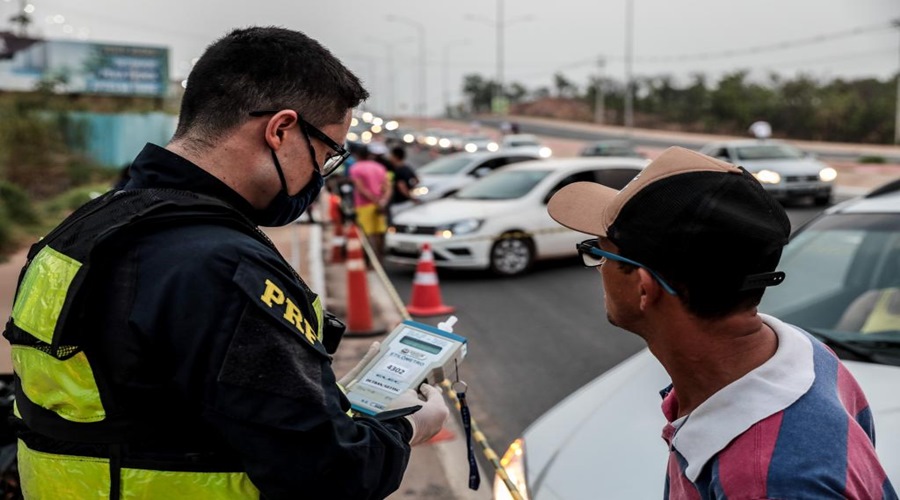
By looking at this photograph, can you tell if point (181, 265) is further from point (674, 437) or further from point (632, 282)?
point (674, 437)

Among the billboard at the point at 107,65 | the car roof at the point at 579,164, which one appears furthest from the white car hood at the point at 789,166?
the billboard at the point at 107,65

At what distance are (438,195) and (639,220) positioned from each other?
15.8 m

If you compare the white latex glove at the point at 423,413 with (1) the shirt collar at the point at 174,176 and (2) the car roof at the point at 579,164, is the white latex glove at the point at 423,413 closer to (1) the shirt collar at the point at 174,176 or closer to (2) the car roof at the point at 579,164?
(1) the shirt collar at the point at 174,176

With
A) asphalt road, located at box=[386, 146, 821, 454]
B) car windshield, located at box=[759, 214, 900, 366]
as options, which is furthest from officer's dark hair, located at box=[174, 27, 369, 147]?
asphalt road, located at box=[386, 146, 821, 454]

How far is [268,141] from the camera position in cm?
175

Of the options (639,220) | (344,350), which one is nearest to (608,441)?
(639,220)

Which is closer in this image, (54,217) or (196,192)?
(196,192)

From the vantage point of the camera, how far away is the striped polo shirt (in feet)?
4.35

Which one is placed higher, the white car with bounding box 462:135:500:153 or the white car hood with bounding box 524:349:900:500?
the white car with bounding box 462:135:500:153

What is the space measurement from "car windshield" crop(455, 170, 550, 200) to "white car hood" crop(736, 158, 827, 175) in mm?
8228

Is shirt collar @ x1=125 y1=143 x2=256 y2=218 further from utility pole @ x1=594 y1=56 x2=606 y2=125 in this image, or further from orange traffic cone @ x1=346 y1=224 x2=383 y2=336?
utility pole @ x1=594 y1=56 x2=606 y2=125

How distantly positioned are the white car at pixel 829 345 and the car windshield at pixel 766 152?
53.9 feet

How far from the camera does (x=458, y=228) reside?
1091cm

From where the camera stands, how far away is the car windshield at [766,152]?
20.0 metres
